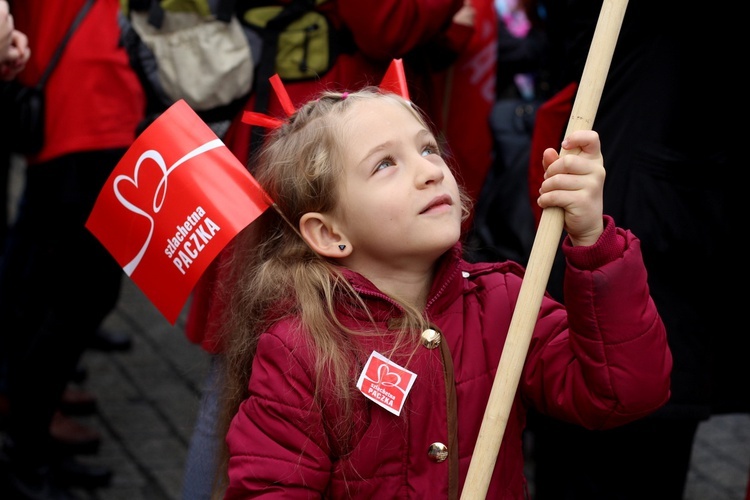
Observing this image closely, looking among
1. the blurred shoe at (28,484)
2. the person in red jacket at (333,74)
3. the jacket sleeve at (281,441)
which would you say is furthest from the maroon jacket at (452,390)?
the blurred shoe at (28,484)

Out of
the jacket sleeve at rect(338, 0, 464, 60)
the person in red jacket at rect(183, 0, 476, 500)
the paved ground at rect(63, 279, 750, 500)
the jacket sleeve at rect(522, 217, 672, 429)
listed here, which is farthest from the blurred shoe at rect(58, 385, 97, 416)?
the jacket sleeve at rect(522, 217, 672, 429)

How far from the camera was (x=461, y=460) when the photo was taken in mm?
1953

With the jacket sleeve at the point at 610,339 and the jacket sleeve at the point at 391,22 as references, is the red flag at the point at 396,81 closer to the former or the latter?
the jacket sleeve at the point at 391,22

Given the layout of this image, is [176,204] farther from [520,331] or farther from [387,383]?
[520,331]

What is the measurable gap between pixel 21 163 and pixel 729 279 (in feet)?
20.3

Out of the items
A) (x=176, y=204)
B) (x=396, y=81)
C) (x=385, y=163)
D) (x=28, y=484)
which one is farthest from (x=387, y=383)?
(x=28, y=484)

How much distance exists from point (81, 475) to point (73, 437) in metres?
0.23

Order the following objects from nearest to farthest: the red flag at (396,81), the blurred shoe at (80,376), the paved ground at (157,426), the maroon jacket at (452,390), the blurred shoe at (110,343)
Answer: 1. the maroon jacket at (452,390)
2. the red flag at (396,81)
3. the paved ground at (157,426)
4. the blurred shoe at (80,376)
5. the blurred shoe at (110,343)

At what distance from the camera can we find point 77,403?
413 centimetres

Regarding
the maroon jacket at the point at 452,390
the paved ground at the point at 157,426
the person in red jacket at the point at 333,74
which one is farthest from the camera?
the paved ground at the point at 157,426

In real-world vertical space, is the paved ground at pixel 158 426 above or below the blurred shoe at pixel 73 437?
below

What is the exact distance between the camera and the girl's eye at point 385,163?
2.03 m

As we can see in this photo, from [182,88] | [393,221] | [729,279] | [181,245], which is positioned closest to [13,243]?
[182,88]

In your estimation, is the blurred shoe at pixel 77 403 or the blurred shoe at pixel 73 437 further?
the blurred shoe at pixel 77 403
